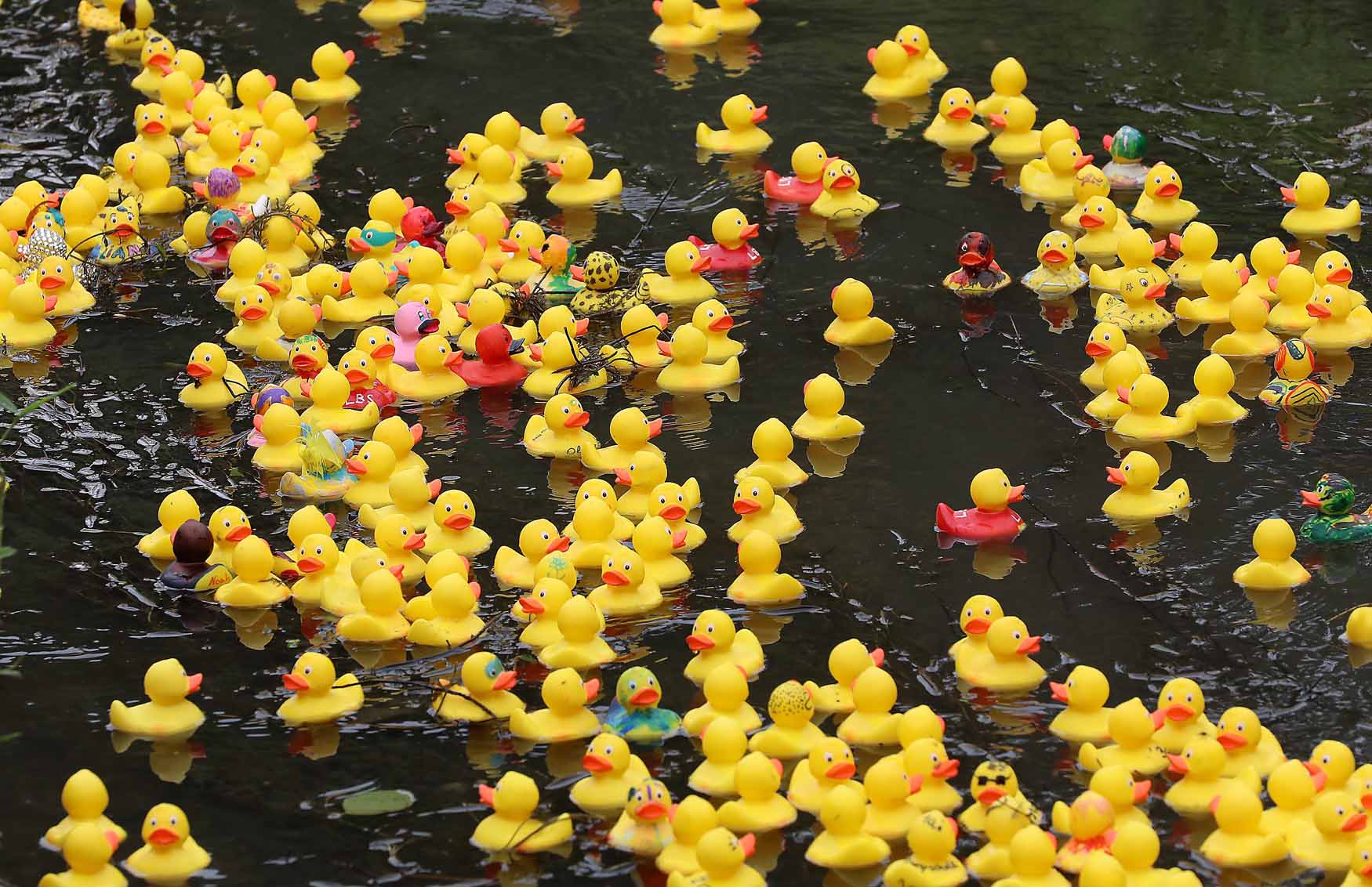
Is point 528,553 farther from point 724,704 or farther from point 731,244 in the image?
point 731,244

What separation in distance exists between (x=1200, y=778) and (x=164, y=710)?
451 centimetres

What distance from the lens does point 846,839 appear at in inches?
312

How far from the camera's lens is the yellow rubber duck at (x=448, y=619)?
9352mm

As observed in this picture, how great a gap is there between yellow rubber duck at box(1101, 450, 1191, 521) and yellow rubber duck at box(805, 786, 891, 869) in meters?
3.00

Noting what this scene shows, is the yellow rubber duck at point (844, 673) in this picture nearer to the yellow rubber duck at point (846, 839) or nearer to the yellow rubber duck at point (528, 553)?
the yellow rubber duck at point (846, 839)

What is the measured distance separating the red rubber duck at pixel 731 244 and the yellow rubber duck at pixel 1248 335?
2979mm

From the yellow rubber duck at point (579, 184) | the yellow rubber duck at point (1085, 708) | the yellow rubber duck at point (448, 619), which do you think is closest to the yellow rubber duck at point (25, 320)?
the yellow rubber duck at point (579, 184)

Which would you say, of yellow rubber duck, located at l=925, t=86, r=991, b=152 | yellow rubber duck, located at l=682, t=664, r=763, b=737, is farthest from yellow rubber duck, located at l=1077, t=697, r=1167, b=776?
yellow rubber duck, located at l=925, t=86, r=991, b=152

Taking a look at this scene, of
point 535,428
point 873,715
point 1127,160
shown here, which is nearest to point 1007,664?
point 873,715

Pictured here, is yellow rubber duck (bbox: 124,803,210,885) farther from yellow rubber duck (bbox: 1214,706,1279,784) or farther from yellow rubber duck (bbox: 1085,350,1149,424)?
yellow rubber duck (bbox: 1085,350,1149,424)

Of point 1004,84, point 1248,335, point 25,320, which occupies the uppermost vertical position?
point 1004,84

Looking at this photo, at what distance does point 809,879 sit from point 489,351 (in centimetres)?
489

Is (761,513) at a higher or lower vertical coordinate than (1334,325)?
lower

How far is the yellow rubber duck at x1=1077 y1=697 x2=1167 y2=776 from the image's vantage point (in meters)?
8.28
